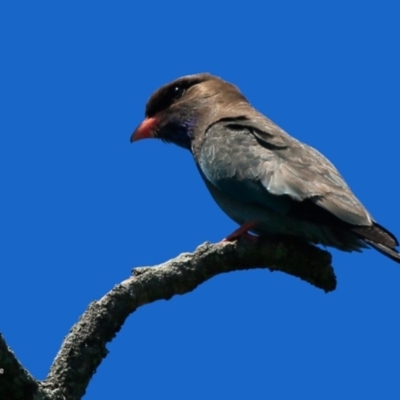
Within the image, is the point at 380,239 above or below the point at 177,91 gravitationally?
below

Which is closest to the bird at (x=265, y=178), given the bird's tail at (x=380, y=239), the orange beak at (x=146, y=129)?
the bird's tail at (x=380, y=239)

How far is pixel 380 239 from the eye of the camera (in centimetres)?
540

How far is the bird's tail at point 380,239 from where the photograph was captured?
534cm

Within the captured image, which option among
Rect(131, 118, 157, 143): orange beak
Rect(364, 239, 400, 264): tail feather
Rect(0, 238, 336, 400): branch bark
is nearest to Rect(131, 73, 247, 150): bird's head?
Rect(131, 118, 157, 143): orange beak

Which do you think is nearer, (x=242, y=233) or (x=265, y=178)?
(x=242, y=233)

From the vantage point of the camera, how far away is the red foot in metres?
5.41

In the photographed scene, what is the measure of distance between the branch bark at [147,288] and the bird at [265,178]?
169mm

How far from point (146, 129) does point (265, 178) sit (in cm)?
177

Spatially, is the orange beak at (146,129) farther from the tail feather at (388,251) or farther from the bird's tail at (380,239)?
the tail feather at (388,251)

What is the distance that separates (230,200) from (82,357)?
2.25 m

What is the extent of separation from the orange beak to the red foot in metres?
1.83

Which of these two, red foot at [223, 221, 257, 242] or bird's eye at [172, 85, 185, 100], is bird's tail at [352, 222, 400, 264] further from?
bird's eye at [172, 85, 185, 100]

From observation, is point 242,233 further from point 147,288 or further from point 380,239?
point 147,288

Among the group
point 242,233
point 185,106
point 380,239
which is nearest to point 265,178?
point 242,233
